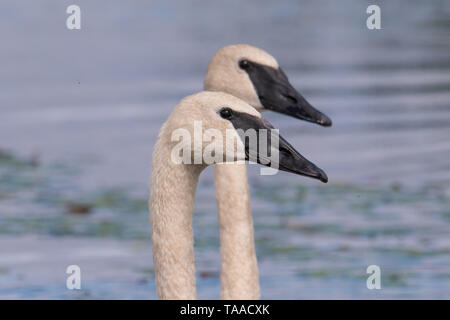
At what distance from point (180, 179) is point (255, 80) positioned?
2.15 metres

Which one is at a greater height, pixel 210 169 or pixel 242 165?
pixel 210 169

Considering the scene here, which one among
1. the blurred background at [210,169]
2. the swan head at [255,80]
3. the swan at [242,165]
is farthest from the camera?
the blurred background at [210,169]

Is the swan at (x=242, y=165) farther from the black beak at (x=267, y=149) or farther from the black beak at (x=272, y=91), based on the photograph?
the black beak at (x=267, y=149)

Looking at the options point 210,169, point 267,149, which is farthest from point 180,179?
point 210,169

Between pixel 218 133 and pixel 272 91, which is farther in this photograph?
pixel 272 91

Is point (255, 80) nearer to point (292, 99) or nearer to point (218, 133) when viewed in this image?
point (292, 99)

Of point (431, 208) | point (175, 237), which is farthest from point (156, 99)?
point (175, 237)

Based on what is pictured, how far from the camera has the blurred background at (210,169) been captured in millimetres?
10188

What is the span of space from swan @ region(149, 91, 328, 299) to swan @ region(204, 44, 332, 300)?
50.5 inches

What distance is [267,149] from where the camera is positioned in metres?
6.25

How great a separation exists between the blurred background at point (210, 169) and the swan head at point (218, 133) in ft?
11.6

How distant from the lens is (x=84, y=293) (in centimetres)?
965

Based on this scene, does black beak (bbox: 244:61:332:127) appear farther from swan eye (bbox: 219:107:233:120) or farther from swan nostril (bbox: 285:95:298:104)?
swan eye (bbox: 219:107:233:120)

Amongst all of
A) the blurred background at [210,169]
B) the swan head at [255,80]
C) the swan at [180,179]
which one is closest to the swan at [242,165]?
the swan head at [255,80]
